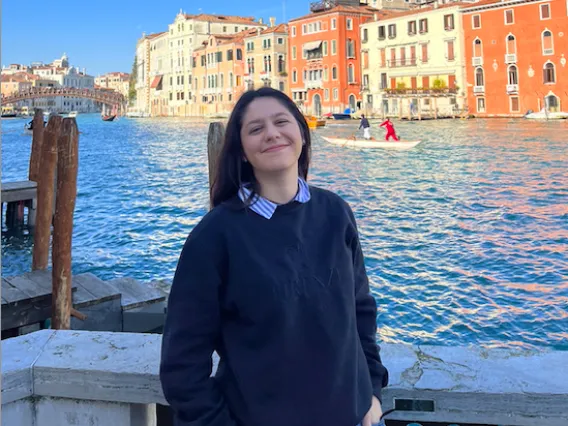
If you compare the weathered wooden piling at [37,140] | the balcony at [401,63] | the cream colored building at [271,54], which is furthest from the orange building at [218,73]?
the weathered wooden piling at [37,140]

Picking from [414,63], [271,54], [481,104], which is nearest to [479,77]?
[481,104]

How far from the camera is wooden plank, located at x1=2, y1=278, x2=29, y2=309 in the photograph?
4929 mm

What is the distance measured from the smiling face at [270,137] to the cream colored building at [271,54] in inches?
2071

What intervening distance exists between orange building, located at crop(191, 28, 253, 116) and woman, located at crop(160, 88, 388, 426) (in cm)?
5800

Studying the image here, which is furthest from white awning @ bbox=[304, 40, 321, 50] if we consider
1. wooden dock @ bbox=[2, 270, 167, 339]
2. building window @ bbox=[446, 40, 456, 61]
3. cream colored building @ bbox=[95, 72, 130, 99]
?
cream colored building @ bbox=[95, 72, 130, 99]

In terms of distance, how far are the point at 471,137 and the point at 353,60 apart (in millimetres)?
22563

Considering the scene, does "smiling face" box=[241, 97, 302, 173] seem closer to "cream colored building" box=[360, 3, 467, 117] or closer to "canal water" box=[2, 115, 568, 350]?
"canal water" box=[2, 115, 568, 350]

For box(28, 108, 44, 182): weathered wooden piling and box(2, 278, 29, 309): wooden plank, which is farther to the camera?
box(28, 108, 44, 182): weathered wooden piling

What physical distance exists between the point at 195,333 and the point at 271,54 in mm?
55196

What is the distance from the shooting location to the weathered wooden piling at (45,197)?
22.8ft

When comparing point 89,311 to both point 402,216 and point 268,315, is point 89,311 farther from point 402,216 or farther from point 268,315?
point 402,216

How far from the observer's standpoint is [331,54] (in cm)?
4769

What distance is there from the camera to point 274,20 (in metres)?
63.1

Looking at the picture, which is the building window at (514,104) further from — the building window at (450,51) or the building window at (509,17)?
the building window at (450,51)
